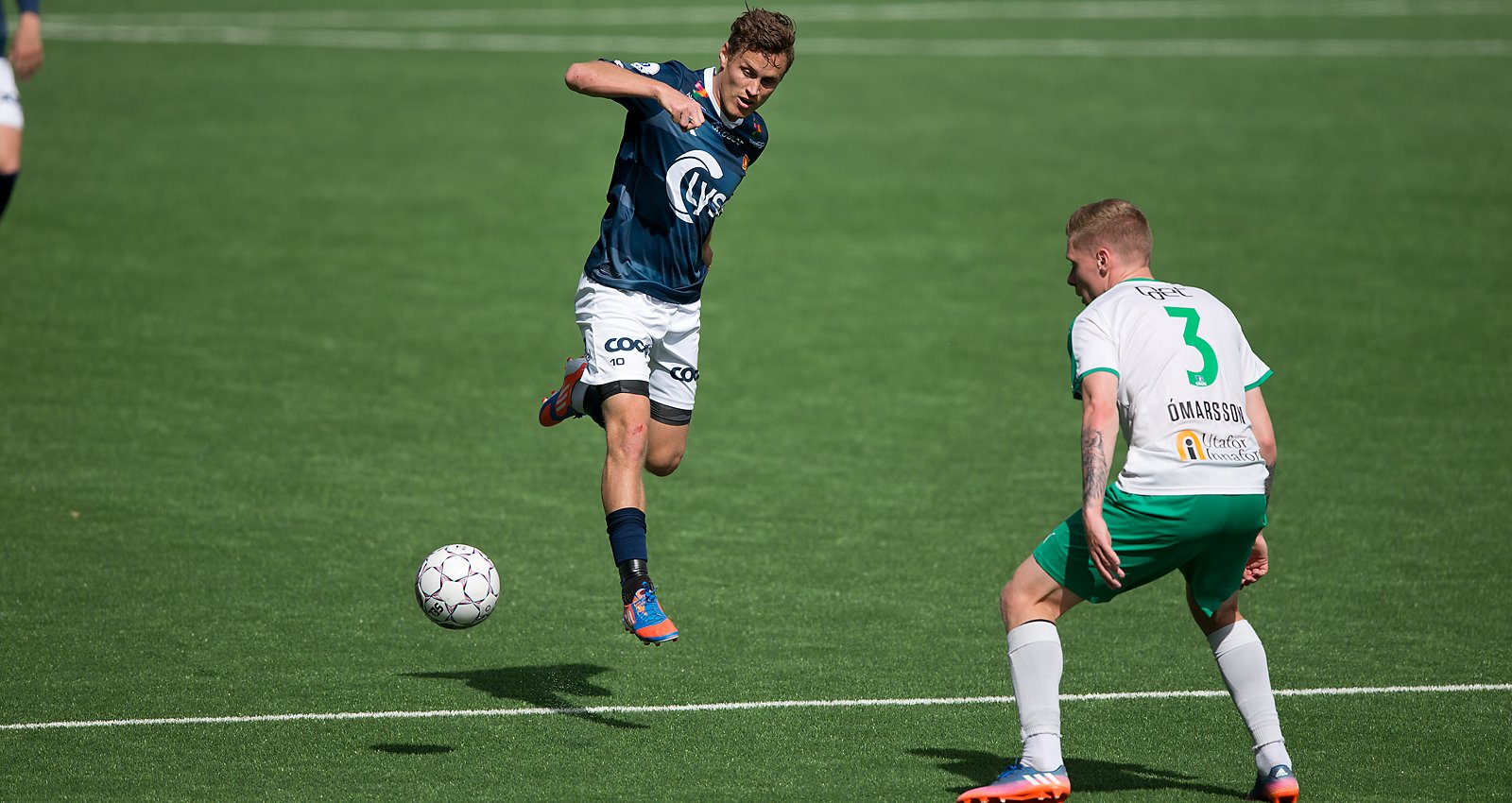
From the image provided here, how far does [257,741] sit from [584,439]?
6.13 meters

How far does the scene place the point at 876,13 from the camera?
2905 cm

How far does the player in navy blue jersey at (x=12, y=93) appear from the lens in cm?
706

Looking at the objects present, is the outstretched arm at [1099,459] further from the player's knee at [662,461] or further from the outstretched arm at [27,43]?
the outstretched arm at [27,43]

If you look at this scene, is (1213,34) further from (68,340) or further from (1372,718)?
(1372,718)

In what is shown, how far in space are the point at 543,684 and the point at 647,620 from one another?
3.52 feet

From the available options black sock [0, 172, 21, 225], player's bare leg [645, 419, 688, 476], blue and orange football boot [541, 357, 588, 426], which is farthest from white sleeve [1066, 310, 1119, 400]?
black sock [0, 172, 21, 225]

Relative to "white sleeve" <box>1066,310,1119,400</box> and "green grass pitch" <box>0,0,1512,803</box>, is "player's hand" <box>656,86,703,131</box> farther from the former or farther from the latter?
"green grass pitch" <box>0,0,1512,803</box>

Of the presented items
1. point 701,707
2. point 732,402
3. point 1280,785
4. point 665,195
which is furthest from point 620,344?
point 732,402

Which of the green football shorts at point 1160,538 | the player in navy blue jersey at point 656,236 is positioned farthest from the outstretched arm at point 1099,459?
the player in navy blue jersey at point 656,236

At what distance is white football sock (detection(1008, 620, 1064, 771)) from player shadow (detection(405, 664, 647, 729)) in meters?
2.02

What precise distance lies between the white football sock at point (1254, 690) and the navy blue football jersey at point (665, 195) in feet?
9.51

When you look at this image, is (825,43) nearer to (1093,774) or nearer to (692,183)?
(692,183)

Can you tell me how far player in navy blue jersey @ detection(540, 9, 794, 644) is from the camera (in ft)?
24.6

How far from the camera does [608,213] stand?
7.77 meters
